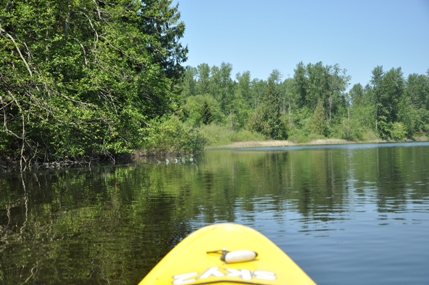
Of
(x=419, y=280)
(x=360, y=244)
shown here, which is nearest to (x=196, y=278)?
(x=419, y=280)

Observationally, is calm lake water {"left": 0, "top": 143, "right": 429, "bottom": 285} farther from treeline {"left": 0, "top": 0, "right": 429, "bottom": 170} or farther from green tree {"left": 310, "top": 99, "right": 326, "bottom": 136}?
green tree {"left": 310, "top": 99, "right": 326, "bottom": 136}

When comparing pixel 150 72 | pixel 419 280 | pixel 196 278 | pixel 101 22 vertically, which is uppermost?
pixel 101 22

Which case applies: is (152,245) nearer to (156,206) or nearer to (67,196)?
(156,206)

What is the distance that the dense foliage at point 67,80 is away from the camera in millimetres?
17953

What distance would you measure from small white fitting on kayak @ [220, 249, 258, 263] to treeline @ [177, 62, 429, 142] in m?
84.7

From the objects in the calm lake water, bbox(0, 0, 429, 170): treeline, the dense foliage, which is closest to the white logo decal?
the calm lake water

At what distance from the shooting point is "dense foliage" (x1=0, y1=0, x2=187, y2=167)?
1795 centimetres

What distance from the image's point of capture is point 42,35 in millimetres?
21562

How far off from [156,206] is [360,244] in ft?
19.9

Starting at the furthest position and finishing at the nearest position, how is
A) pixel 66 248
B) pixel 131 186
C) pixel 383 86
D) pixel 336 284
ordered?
pixel 383 86
pixel 131 186
pixel 66 248
pixel 336 284

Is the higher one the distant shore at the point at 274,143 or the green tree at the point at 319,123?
the green tree at the point at 319,123

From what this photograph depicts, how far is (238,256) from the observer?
4629mm

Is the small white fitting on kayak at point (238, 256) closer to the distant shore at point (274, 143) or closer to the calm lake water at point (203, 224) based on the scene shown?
the calm lake water at point (203, 224)

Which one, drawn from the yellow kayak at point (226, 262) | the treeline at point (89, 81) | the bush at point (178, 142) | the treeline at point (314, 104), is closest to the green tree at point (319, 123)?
the treeline at point (314, 104)
